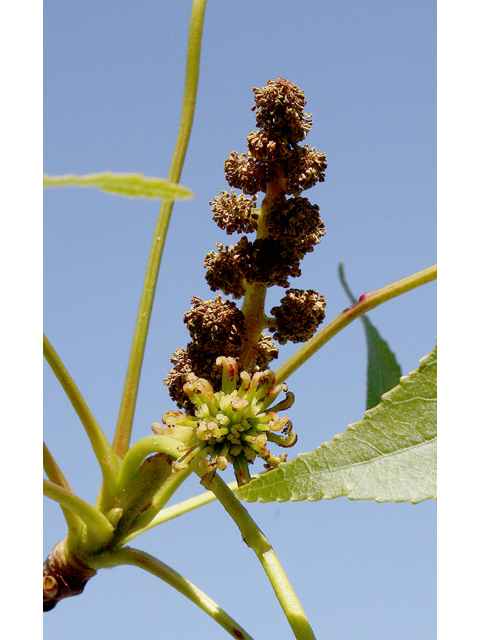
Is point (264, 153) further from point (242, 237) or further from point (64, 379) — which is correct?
point (64, 379)

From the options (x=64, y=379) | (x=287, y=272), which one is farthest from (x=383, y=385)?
(x=64, y=379)

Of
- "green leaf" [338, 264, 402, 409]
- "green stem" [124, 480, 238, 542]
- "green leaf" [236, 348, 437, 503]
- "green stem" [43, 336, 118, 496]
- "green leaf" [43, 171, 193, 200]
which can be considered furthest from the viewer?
"green leaf" [338, 264, 402, 409]

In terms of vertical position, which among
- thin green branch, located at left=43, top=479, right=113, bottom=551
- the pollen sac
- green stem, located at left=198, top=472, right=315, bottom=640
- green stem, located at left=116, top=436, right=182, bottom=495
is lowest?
green stem, located at left=198, top=472, right=315, bottom=640

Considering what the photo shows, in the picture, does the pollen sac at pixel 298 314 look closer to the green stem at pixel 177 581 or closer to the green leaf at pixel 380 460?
the green leaf at pixel 380 460

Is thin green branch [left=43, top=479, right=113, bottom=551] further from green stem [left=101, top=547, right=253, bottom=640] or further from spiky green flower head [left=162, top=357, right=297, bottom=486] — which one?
spiky green flower head [left=162, top=357, right=297, bottom=486]

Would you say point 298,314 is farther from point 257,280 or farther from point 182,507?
point 182,507

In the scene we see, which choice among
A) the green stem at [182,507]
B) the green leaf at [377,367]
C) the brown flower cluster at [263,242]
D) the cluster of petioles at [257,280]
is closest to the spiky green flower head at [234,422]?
the cluster of petioles at [257,280]

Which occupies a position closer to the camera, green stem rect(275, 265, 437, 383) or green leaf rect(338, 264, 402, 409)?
green stem rect(275, 265, 437, 383)

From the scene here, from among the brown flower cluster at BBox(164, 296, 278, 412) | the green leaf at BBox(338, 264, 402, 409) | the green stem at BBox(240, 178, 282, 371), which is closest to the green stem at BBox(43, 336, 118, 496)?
the brown flower cluster at BBox(164, 296, 278, 412)
